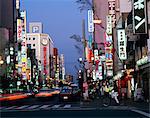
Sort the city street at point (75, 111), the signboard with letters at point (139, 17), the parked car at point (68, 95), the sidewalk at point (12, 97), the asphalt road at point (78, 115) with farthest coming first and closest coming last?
the parked car at point (68, 95), the sidewalk at point (12, 97), the signboard with letters at point (139, 17), the city street at point (75, 111), the asphalt road at point (78, 115)

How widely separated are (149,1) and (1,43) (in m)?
85.3

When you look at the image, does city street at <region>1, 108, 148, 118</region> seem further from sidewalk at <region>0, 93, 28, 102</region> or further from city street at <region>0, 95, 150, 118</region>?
sidewalk at <region>0, 93, 28, 102</region>

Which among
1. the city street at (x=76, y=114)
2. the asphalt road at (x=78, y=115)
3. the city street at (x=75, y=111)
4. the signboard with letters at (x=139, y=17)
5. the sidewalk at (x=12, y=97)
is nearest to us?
the asphalt road at (x=78, y=115)

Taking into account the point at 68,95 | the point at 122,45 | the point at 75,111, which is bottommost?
the point at 75,111

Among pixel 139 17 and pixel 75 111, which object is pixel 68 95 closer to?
pixel 139 17

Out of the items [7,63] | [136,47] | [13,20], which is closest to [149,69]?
[136,47]

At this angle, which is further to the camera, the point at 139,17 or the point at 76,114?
the point at 139,17

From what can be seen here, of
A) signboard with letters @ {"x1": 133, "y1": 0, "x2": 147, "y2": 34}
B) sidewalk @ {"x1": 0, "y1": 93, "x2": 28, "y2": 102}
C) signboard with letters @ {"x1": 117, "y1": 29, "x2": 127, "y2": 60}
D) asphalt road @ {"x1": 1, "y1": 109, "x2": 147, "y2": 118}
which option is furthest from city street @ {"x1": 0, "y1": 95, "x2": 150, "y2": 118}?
signboard with letters @ {"x1": 117, "y1": 29, "x2": 127, "y2": 60}

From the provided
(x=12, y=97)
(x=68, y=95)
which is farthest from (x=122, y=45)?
(x=12, y=97)

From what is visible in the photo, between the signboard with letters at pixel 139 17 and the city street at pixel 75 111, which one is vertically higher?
the signboard with letters at pixel 139 17

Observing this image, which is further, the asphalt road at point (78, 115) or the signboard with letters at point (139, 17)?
the signboard with letters at point (139, 17)

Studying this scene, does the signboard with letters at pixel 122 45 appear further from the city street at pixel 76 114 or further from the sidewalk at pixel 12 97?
the city street at pixel 76 114

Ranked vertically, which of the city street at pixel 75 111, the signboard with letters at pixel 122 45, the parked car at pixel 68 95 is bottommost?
the city street at pixel 75 111

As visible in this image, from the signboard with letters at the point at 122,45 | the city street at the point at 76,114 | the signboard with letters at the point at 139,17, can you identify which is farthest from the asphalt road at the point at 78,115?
the signboard with letters at the point at 122,45
